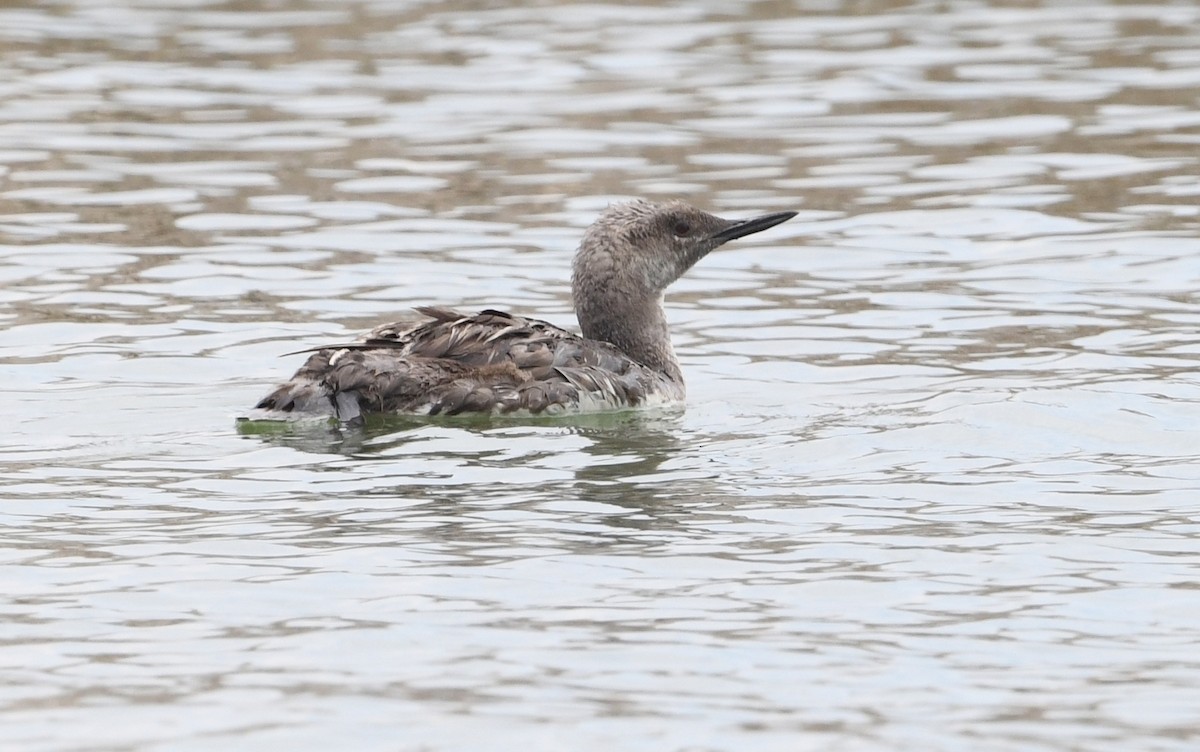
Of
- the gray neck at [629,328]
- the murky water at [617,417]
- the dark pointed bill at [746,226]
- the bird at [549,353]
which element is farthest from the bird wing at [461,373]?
the dark pointed bill at [746,226]

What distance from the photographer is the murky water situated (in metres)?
6.64

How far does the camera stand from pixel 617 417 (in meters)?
11.0

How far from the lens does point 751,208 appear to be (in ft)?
53.2

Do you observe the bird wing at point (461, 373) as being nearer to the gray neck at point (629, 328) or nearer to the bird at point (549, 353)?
the bird at point (549, 353)

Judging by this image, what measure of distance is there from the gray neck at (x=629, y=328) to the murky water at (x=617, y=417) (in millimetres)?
470

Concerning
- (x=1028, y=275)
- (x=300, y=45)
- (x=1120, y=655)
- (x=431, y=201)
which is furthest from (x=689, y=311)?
(x=300, y=45)

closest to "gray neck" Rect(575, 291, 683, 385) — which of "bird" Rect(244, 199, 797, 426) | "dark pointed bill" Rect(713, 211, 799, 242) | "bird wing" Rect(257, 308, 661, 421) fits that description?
"bird" Rect(244, 199, 797, 426)

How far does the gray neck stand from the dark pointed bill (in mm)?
636

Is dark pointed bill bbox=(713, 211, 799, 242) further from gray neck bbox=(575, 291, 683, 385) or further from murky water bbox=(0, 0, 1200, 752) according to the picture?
murky water bbox=(0, 0, 1200, 752)

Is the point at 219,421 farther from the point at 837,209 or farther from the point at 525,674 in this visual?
the point at 837,209

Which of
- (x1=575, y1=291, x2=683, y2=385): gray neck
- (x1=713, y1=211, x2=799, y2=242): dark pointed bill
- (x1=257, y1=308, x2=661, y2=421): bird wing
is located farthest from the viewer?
(x1=713, y1=211, x2=799, y2=242): dark pointed bill

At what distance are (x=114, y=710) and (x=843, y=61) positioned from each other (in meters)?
16.2

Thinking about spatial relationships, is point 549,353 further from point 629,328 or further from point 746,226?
point 746,226

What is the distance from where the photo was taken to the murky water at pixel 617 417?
6.64 metres
